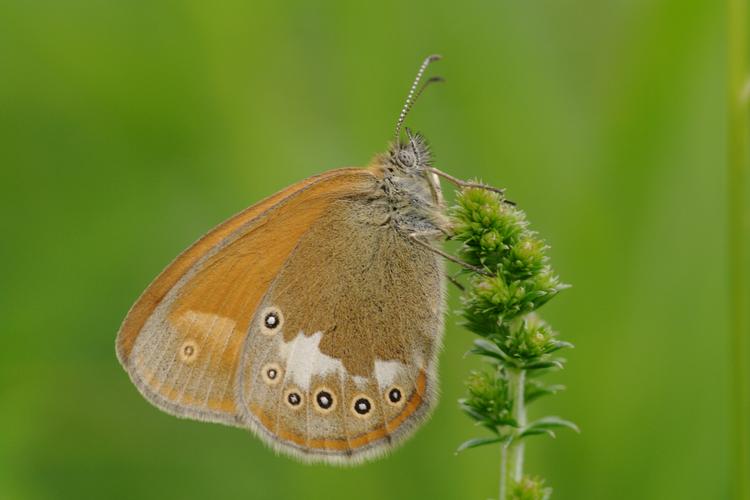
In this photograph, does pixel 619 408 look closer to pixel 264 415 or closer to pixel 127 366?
pixel 264 415

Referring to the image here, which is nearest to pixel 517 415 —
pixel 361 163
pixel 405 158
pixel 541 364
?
pixel 541 364

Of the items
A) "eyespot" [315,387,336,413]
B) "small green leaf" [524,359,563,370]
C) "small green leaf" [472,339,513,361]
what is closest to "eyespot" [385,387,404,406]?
"eyespot" [315,387,336,413]

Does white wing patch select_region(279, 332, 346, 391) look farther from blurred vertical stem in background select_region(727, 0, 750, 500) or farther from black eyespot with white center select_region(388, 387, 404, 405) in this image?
blurred vertical stem in background select_region(727, 0, 750, 500)

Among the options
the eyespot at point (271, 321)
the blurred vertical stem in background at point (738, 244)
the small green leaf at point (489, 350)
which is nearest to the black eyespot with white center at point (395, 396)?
the eyespot at point (271, 321)

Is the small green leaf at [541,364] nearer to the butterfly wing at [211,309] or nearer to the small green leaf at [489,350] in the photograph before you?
the small green leaf at [489,350]

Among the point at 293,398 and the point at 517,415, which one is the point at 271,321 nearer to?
the point at 293,398

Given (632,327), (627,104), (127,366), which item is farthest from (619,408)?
(127,366)
